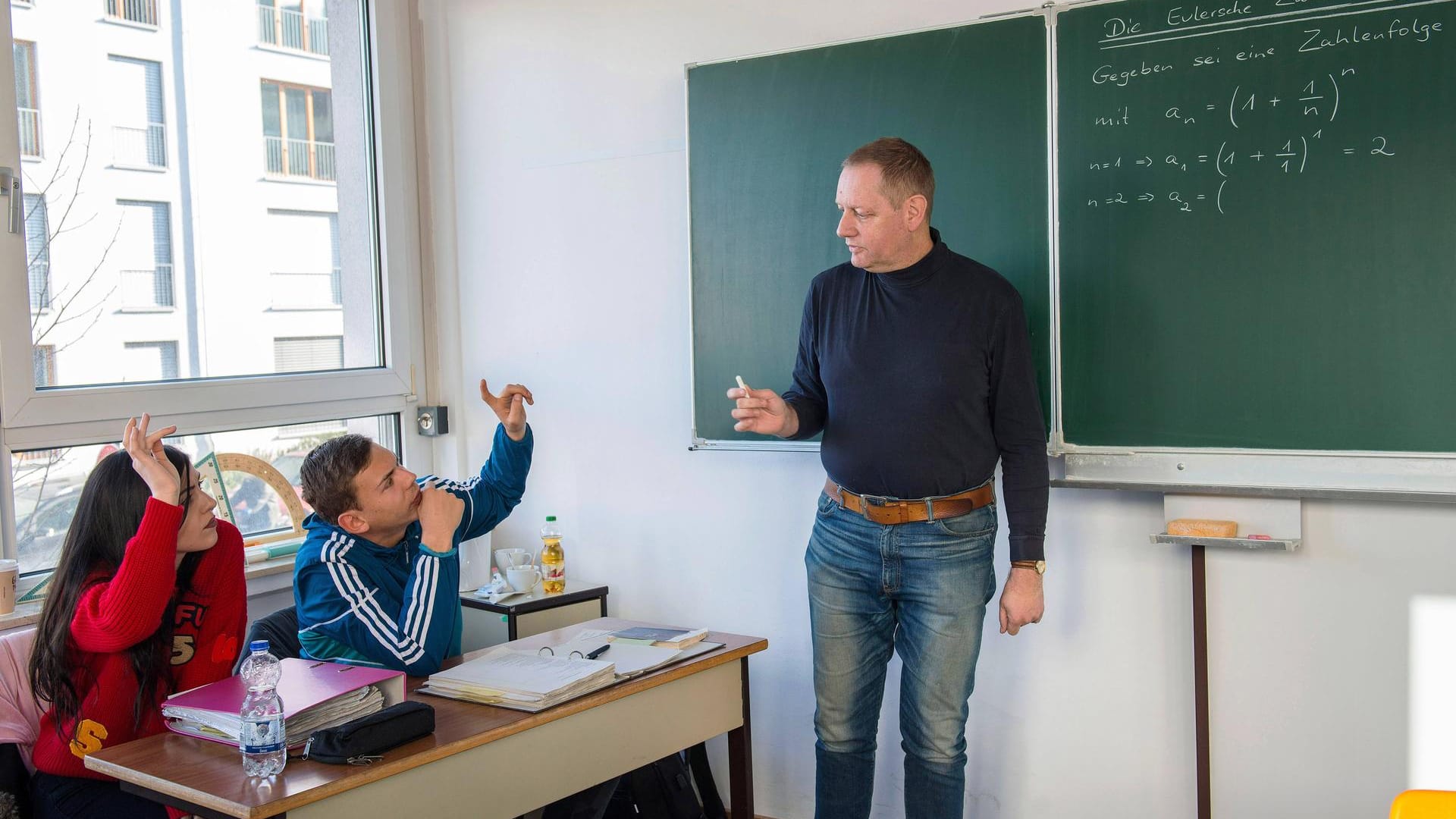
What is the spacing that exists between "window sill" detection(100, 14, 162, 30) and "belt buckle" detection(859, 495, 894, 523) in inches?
94.4

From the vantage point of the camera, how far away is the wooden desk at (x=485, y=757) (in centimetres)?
175

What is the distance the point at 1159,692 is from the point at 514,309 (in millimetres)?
2280

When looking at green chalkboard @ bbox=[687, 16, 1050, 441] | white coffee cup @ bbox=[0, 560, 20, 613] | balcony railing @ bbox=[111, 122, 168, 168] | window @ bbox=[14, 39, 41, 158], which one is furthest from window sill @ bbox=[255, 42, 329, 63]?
white coffee cup @ bbox=[0, 560, 20, 613]

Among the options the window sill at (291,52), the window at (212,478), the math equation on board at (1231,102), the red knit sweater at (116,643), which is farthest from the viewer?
the window sill at (291,52)

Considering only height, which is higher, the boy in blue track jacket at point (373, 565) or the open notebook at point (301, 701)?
the boy in blue track jacket at point (373, 565)

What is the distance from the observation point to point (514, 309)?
3.72m

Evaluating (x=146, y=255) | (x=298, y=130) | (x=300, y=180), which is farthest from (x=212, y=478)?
(x=298, y=130)

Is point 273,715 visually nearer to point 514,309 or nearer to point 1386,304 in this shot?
point 514,309

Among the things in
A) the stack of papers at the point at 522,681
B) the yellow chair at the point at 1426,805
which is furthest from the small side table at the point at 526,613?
the yellow chair at the point at 1426,805

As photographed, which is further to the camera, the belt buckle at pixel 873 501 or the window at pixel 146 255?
the window at pixel 146 255

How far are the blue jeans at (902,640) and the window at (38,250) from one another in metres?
2.07

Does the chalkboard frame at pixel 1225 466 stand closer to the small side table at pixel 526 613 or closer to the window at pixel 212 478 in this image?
the small side table at pixel 526 613

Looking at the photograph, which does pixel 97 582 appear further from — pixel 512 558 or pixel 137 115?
pixel 137 115

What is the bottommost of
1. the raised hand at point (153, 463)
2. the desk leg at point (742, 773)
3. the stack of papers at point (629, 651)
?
the desk leg at point (742, 773)
